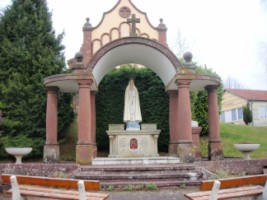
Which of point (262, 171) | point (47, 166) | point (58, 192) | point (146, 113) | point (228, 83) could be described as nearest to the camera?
point (58, 192)

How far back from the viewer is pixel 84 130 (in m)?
12.3

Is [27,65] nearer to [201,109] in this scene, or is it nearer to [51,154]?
[51,154]

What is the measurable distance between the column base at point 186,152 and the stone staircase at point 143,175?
4.72 feet

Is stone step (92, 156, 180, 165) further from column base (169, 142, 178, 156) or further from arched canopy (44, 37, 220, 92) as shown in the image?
arched canopy (44, 37, 220, 92)

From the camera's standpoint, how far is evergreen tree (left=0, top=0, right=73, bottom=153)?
14961 mm

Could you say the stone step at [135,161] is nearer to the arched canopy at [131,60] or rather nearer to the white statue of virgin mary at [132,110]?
the white statue of virgin mary at [132,110]

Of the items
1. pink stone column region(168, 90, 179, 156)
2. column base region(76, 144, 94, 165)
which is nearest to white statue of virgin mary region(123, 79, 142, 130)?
pink stone column region(168, 90, 179, 156)

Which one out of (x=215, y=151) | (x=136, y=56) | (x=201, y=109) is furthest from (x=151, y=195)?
(x=201, y=109)

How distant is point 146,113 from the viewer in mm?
17250

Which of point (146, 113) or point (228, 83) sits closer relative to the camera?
point (146, 113)

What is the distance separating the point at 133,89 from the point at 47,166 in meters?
6.46

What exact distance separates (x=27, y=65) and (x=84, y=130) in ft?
18.4

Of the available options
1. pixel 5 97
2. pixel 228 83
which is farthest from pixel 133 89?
pixel 228 83

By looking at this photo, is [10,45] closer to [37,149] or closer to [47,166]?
[37,149]
